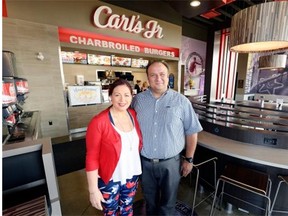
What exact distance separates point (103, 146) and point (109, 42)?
14.4 feet

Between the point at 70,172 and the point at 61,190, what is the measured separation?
0.53 m

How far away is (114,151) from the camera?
4.40 ft

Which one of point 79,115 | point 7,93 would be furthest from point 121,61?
point 7,93

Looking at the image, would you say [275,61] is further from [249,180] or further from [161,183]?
[161,183]

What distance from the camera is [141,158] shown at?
163 cm

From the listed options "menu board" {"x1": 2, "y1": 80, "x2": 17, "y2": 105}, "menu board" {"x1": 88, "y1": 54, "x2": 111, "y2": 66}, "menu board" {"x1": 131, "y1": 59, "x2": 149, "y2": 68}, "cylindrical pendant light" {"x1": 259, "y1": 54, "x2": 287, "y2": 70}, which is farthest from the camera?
"menu board" {"x1": 131, "y1": 59, "x2": 149, "y2": 68}

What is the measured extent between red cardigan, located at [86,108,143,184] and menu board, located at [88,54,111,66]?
16.0 ft

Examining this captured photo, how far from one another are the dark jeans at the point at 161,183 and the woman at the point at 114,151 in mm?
143

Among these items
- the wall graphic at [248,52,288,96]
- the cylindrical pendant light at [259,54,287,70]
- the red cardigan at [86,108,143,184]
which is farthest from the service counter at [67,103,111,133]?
the wall graphic at [248,52,288,96]

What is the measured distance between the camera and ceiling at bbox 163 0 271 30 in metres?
4.19

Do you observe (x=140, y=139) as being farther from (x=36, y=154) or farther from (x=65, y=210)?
(x=65, y=210)

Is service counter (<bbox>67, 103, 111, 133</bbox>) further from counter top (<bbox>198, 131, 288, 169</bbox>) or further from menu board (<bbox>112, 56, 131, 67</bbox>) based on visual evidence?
counter top (<bbox>198, 131, 288, 169</bbox>)

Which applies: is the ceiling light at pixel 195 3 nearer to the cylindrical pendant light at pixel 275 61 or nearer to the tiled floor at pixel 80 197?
the cylindrical pendant light at pixel 275 61

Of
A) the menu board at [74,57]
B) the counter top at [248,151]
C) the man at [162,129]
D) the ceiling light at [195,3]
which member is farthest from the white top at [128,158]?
the menu board at [74,57]
